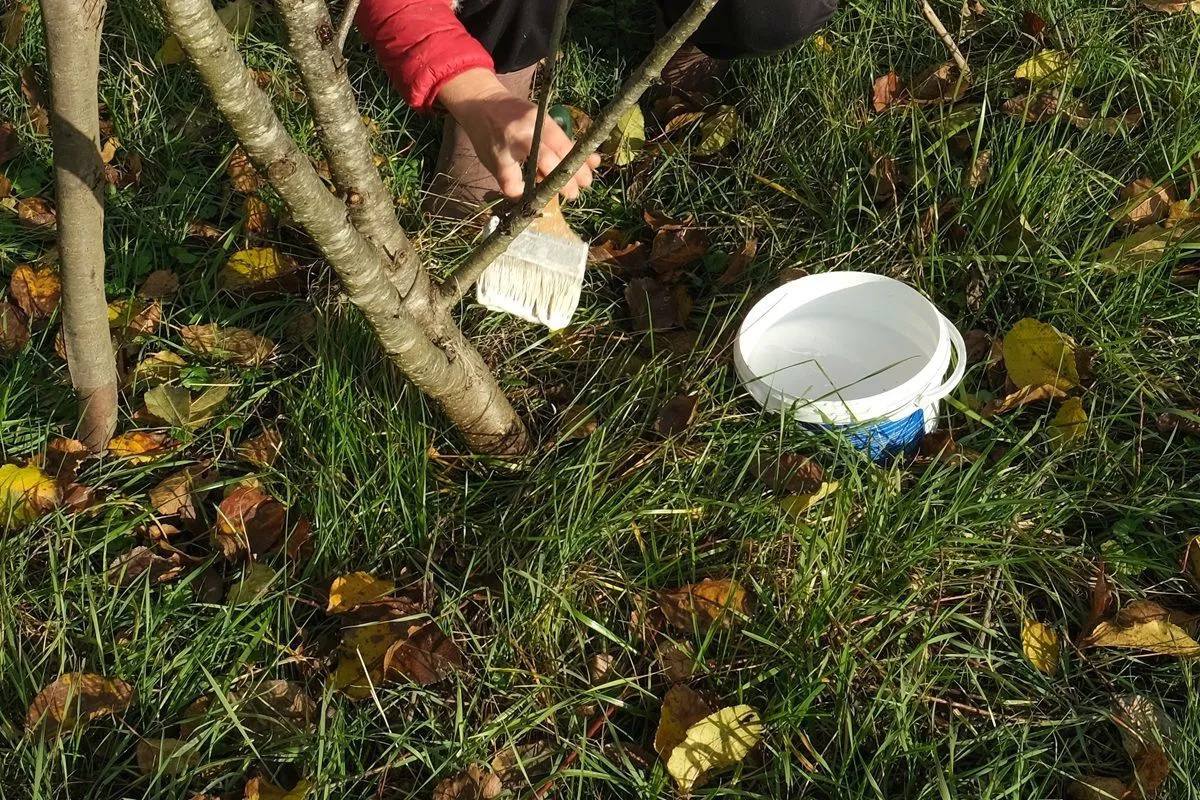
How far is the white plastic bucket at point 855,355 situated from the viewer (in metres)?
1.66

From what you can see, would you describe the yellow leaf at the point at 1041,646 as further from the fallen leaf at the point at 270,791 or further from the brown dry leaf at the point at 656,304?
the fallen leaf at the point at 270,791

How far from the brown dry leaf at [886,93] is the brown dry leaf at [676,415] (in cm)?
84

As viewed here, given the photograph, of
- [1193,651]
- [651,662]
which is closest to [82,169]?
[651,662]

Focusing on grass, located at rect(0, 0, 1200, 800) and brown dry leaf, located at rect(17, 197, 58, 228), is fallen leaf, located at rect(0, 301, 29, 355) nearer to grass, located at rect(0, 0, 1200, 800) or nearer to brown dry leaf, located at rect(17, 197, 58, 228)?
grass, located at rect(0, 0, 1200, 800)

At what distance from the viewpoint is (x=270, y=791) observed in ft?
4.49

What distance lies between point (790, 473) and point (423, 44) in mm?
987

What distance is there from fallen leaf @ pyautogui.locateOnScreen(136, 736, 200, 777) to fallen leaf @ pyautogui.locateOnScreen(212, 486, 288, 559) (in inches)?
12.0

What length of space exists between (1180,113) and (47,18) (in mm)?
1932

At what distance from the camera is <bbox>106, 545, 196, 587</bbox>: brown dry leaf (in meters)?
1.59

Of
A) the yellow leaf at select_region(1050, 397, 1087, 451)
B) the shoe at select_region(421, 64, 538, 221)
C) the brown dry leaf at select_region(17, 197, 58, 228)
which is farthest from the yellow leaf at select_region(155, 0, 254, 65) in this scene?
the yellow leaf at select_region(1050, 397, 1087, 451)

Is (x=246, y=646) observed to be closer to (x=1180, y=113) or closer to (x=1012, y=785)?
(x=1012, y=785)

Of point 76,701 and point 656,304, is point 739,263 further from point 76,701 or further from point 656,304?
point 76,701

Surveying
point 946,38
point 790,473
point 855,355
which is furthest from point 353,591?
point 946,38

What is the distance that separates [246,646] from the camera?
4.91ft
